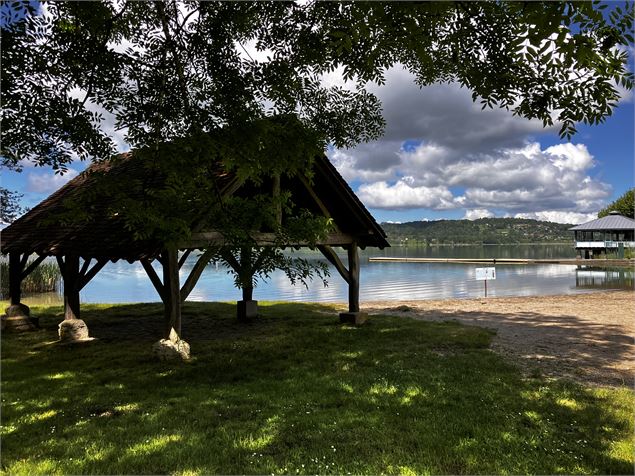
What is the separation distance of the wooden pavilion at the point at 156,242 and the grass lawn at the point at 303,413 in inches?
66.4

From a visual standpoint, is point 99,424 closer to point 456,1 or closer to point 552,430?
point 552,430

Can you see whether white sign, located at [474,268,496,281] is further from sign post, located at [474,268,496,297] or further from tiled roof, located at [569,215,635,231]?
tiled roof, located at [569,215,635,231]

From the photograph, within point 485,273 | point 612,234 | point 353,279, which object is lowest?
point 485,273

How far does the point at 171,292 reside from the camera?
9.18 m

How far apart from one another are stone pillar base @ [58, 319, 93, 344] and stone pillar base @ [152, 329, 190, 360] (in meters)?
→ 3.10

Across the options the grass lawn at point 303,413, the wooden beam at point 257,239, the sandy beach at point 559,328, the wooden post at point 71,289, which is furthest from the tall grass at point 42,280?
the wooden beam at point 257,239

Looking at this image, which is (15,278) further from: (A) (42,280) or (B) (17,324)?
(A) (42,280)

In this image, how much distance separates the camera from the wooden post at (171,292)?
29.8 ft

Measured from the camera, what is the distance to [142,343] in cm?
1056

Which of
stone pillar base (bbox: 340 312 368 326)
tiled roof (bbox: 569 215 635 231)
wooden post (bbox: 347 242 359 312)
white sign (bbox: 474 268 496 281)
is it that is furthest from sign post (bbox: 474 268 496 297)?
tiled roof (bbox: 569 215 635 231)

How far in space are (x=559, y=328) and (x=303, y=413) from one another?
31.4ft

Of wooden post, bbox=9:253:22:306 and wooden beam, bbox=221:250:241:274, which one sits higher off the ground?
wooden beam, bbox=221:250:241:274

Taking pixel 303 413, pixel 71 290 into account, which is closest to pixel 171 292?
pixel 71 290

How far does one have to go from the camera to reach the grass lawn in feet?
14.3
